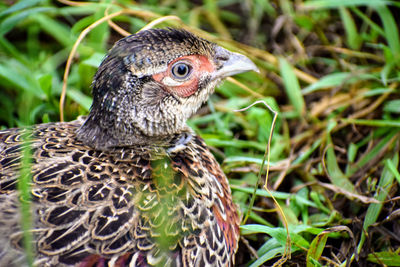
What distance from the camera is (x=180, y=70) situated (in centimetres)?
246

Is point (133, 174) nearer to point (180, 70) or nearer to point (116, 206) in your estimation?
point (116, 206)

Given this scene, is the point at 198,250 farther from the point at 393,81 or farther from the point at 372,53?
the point at 372,53

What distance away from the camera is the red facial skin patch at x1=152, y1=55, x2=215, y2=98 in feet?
7.98

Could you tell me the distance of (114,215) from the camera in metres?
2.12

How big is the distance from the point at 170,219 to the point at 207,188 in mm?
301

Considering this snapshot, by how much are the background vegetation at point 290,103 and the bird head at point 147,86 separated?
1.88 feet

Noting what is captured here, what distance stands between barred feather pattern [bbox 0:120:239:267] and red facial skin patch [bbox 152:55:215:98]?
272 millimetres

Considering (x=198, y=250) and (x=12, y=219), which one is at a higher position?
(x=12, y=219)

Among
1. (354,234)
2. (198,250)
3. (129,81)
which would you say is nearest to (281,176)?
(354,234)

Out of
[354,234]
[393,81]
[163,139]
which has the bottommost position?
[354,234]

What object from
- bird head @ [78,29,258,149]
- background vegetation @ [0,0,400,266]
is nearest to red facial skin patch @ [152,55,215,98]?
bird head @ [78,29,258,149]

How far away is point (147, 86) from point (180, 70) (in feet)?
0.64

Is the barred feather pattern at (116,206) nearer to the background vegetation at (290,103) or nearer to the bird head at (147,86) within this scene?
the bird head at (147,86)

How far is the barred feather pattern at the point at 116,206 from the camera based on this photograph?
2029 millimetres
